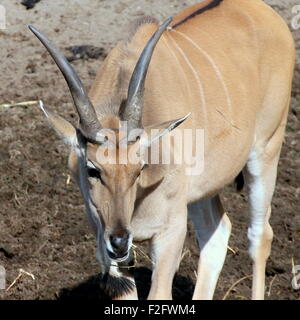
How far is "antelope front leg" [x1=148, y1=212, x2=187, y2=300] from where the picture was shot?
462 cm

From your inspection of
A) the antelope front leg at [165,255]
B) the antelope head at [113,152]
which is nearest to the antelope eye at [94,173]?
the antelope head at [113,152]

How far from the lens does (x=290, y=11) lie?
27.5ft

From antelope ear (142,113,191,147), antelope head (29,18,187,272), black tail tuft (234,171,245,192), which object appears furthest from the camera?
black tail tuft (234,171,245,192)

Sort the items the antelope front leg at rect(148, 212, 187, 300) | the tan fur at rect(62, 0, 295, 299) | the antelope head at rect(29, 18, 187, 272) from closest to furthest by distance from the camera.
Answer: the antelope head at rect(29, 18, 187, 272)
the tan fur at rect(62, 0, 295, 299)
the antelope front leg at rect(148, 212, 187, 300)

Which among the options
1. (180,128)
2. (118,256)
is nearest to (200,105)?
(180,128)

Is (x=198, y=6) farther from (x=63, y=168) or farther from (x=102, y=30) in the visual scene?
(x=102, y=30)

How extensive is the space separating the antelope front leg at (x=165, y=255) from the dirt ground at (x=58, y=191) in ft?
3.14

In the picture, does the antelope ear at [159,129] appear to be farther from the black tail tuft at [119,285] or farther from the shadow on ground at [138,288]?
the shadow on ground at [138,288]

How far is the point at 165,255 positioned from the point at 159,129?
0.65 meters

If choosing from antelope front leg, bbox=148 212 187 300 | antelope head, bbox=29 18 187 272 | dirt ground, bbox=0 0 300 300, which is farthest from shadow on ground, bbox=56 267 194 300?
antelope head, bbox=29 18 187 272

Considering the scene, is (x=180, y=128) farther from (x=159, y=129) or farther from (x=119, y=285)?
(x=119, y=285)

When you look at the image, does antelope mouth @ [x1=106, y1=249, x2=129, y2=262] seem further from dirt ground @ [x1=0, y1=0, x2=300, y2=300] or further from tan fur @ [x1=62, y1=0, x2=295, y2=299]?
dirt ground @ [x1=0, y1=0, x2=300, y2=300]

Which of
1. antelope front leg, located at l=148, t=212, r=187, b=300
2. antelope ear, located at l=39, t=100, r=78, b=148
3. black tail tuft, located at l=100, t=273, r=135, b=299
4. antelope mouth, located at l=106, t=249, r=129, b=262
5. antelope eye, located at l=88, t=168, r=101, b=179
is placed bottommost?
black tail tuft, located at l=100, t=273, r=135, b=299

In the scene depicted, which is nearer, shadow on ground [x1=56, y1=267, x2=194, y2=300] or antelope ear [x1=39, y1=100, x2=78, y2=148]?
antelope ear [x1=39, y1=100, x2=78, y2=148]
